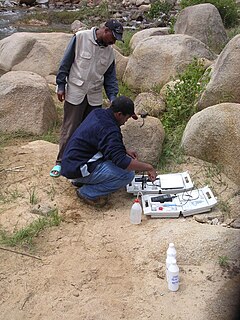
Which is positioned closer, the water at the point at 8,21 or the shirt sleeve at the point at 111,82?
the shirt sleeve at the point at 111,82

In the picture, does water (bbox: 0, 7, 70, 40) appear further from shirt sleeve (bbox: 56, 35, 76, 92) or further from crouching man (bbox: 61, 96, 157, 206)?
crouching man (bbox: 61, 96, 157, 206)

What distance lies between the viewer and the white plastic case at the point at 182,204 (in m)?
4.69

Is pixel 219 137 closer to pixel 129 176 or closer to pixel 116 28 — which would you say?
pixel 129 176

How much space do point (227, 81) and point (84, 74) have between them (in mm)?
1767

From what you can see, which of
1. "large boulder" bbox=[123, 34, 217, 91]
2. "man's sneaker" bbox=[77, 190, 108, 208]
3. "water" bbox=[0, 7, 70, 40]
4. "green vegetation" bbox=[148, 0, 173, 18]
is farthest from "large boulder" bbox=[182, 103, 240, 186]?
"green vegetation" bbox=[148, 0, 173, 18]

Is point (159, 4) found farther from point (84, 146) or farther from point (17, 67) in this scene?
point (84, 146)

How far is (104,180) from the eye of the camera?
490 centimetres

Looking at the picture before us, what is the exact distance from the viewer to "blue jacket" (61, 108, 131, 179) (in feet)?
15.1

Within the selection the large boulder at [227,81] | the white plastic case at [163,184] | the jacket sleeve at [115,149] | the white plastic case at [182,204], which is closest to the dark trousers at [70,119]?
the white plastic case at [163,184]

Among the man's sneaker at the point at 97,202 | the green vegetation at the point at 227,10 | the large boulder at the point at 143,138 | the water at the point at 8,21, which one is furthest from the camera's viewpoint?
the water at the point at 8,21

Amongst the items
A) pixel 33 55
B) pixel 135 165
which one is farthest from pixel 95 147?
pixel 33 55

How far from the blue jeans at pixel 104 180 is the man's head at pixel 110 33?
1.26 meters

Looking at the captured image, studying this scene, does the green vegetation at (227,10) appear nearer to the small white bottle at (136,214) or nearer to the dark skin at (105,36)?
the dark skin at (105,36)

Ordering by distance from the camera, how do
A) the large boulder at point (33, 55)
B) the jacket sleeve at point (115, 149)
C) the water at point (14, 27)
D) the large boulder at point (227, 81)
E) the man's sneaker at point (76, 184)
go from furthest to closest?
the water at point (14, 27) < the large boulder at point (33, 55) < the large boulder at point (227, 81) < the man's sneaker at point (76, 184) < the jacket sleeve at point (115, 149)
